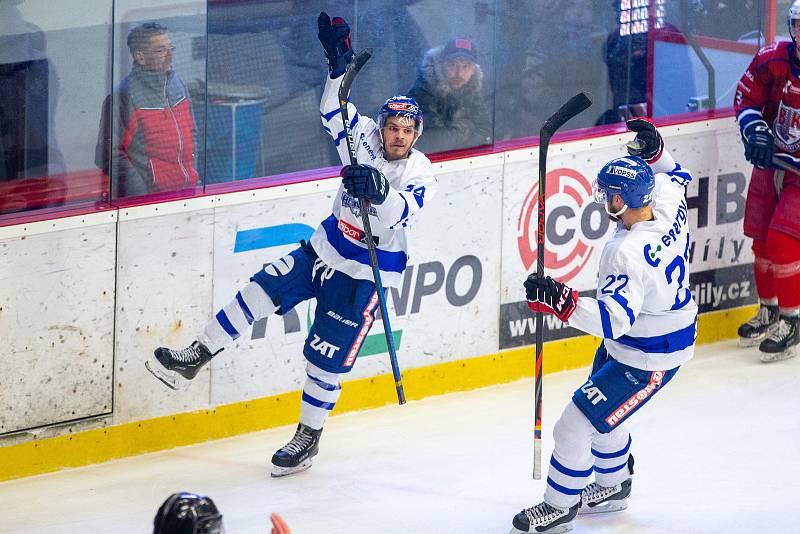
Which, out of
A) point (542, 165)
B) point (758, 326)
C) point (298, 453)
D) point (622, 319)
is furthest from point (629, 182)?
point (758, 326)

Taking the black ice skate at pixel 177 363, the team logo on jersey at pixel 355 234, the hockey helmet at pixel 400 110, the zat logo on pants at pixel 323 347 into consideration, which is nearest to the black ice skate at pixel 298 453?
the zat logo on pants at pixel 323 347

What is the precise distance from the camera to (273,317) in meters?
5.90

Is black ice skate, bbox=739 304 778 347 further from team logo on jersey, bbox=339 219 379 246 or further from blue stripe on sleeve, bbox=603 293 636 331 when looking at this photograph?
blue stripe on sleeve, bbox=603 293 636 331

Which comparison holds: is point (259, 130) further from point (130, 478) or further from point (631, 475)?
point (631, 475)

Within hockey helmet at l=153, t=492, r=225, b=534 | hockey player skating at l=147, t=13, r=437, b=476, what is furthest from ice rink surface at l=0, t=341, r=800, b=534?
hockey helmet at l=153, t=492, r=225, b=534

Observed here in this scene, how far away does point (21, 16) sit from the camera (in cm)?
529

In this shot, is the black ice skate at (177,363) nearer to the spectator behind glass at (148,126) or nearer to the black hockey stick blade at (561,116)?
the spectator behind glass at (148,126)

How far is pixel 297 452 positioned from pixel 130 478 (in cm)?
60

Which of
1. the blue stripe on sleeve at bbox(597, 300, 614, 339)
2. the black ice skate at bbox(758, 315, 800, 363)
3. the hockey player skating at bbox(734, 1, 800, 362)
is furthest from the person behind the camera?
the black ice skate at bbox(758, 315, 800, 363)

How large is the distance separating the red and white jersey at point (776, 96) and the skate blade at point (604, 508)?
223 cm

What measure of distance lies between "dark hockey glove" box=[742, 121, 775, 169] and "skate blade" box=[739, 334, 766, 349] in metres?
0.85

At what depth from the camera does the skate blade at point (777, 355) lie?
22.5ft

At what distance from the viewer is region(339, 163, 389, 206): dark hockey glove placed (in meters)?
4.88

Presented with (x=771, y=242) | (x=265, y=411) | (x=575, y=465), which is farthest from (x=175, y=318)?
(x=771, y=242)
